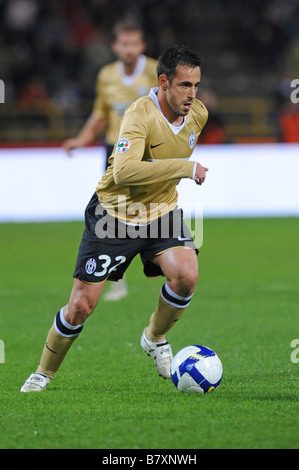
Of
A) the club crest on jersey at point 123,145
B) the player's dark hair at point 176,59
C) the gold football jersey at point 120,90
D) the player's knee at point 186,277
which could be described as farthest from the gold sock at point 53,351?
the gold football jersey at point 120,90

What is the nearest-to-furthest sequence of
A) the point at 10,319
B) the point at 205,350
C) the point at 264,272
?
the point at 205,350 → the point at 10,319 → the point at 264,272

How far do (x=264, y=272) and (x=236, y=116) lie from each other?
903 cm

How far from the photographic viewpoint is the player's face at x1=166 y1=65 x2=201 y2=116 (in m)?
5.03

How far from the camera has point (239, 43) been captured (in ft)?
69.8

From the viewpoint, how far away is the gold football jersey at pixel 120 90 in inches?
330

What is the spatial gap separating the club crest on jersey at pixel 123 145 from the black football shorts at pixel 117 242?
53cm

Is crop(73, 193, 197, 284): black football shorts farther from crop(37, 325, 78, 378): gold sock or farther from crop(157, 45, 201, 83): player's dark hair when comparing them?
crop(157, 45, 201, 83): player's dark hair

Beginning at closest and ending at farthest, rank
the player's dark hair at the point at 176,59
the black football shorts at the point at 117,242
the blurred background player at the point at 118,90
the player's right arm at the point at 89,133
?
1. the player's dark hair at the point at 176,59
2. the black football shorts at the point at 117,242
3. the player's right arm at the point at 89,133
4. the blurred background player at the point at 118,90

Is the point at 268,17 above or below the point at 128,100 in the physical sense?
above

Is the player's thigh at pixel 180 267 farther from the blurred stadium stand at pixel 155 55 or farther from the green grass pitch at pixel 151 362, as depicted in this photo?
the blurred stadium stand at pixel 155 55

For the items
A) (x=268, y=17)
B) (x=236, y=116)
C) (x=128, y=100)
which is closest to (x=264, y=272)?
(x=128, y=100)

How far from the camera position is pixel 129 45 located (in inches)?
319
